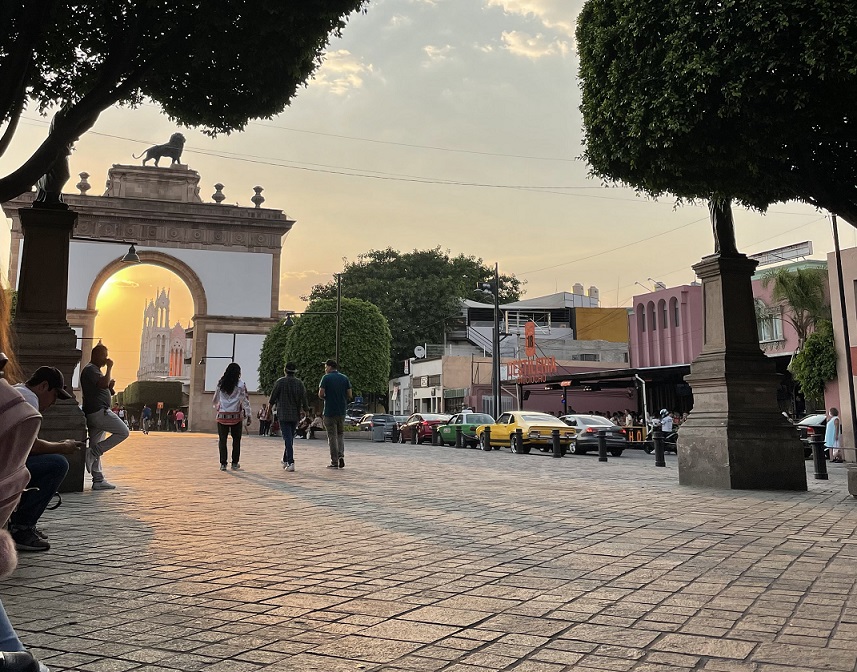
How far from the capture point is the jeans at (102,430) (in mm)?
9602

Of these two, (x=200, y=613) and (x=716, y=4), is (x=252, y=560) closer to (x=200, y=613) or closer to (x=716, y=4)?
(x=200, y=613)

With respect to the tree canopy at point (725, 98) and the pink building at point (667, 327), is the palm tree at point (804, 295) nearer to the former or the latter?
the pink building at point (667, 327)

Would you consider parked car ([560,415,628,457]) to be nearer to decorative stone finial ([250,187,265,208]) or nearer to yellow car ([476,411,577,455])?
yellow car ([476,411,577,455])

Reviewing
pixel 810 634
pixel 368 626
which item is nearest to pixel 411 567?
pixel 368 626

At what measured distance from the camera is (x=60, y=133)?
9148 millimetres

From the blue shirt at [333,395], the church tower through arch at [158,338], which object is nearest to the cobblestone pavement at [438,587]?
the blue shirt at [333,395]

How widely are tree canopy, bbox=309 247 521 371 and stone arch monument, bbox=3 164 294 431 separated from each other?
436 inches

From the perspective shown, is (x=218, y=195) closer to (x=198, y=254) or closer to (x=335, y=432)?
(x=198, y=254)

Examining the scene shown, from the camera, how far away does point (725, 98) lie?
8125 millimetres

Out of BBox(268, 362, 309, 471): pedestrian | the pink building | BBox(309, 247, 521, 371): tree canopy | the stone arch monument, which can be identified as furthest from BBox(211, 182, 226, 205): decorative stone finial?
BBox(268, 362, 309, 471): pedestrian

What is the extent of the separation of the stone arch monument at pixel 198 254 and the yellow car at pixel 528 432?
27925mm

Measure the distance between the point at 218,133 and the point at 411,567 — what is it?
8.25 metres

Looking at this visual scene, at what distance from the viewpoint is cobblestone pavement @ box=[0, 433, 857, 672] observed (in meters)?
3.19

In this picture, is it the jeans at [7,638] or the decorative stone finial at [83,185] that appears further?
the decorative stone finial at [83,185]
